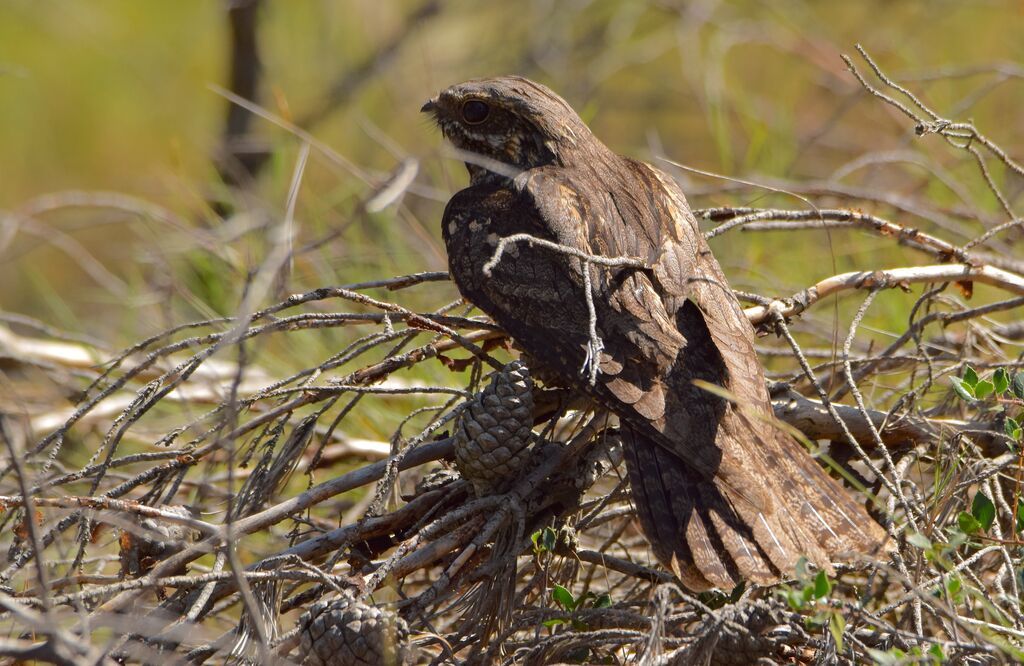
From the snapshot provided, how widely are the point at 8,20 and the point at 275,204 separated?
555 cm

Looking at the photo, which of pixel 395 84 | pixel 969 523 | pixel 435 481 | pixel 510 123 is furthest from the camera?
pixel 395 84

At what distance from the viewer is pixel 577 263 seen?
104 inches

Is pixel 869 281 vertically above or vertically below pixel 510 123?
below

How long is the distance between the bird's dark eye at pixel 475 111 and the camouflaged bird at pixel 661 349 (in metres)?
0.35

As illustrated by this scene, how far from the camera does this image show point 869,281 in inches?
107

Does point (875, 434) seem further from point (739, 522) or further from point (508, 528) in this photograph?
point (508, 528)

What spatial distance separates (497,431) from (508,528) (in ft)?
0.77

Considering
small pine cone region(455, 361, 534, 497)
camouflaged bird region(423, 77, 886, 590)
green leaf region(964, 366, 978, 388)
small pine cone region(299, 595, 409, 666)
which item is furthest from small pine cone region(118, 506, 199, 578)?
green leaf region(964, 366, 978, 388)

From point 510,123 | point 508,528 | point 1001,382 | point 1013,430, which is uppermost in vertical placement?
point 510,123

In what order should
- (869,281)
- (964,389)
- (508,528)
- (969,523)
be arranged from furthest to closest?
(869,281), (508,528), (964,389), (969,523)

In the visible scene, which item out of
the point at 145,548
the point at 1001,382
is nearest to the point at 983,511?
the point at 1001,382

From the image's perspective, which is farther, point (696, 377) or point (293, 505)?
point (696, 377)

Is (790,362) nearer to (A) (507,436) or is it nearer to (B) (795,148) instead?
(A) (507,436)

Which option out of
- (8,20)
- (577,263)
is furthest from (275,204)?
(8,20)
